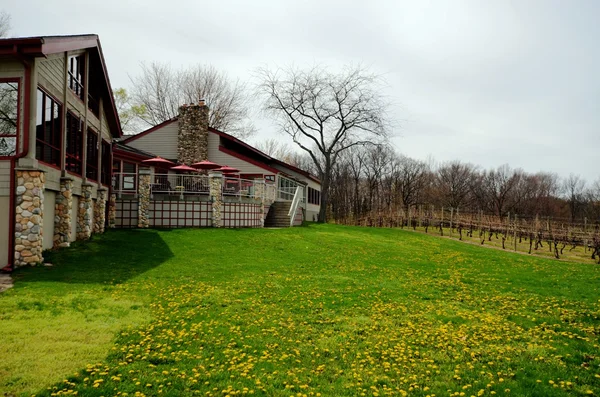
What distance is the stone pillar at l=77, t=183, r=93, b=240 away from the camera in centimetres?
1475

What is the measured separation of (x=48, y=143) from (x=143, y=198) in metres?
7.65

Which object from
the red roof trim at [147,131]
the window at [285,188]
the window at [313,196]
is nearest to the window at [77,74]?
the red roof trim at [147,131]


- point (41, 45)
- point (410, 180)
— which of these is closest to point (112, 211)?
point (41, 45)

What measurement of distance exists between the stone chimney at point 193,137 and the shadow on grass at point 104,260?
11946 millimetres

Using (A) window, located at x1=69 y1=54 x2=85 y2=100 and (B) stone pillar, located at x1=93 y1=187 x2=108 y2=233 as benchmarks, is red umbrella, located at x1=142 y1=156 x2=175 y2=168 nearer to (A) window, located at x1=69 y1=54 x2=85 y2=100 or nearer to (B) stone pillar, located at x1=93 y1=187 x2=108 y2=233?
(B) stone pillar, located at x1=93 y1=187 x2=108 y2=233

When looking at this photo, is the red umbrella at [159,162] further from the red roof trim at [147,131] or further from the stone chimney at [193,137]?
the red roof trim at [147,131]

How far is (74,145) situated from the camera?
48.0 ft

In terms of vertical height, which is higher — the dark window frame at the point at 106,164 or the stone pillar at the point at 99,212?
the dark window frame at the point at 106,164

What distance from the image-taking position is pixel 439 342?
6605 millimetres

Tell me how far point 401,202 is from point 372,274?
47.4 m

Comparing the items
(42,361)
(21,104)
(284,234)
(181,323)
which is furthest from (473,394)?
(284,234)

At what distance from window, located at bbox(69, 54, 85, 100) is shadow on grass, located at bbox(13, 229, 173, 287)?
17.5 feet

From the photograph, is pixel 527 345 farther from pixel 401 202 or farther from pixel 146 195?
pixel 401 202

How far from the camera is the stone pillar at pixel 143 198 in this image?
19.4m
